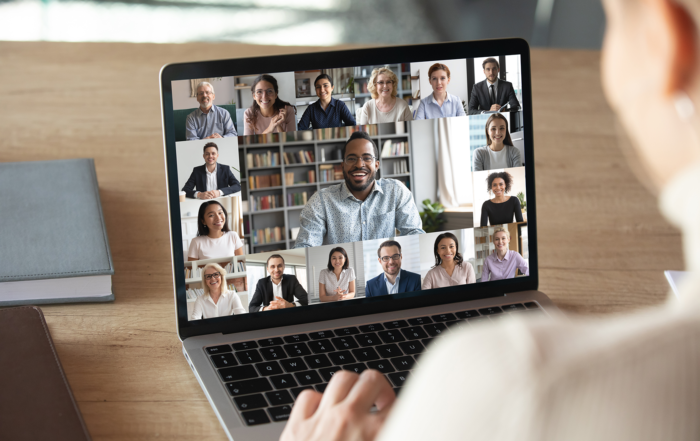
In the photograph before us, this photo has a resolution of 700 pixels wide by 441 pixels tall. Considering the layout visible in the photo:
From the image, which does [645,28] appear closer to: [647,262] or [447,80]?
[447,80]

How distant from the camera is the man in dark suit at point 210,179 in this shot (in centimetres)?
65

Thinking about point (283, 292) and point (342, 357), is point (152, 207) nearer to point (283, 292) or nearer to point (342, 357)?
point (283, 292)

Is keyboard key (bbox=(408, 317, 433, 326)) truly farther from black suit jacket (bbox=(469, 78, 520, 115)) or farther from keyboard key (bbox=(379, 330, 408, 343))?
black suit jacket (bbox=(469, 78, 520, 115))

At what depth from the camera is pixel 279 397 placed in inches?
22.1

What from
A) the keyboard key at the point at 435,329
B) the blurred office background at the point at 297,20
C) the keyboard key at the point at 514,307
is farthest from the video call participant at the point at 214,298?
the blurred office background at the point at 297,20

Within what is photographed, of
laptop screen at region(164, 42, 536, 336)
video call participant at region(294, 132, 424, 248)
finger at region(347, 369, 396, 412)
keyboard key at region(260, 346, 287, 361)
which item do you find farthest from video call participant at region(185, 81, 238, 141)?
finger at region(347, 369, 396, 412)

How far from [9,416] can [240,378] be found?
0.20 metres

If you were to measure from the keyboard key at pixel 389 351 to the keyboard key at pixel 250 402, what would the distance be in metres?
0.14

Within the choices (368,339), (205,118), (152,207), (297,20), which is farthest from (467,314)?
(297,20)

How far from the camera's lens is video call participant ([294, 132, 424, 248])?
689 millimetres

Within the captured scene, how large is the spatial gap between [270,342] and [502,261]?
31 centimetres

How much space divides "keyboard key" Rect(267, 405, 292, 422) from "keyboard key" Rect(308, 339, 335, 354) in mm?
97

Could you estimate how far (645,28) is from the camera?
0.24 meters

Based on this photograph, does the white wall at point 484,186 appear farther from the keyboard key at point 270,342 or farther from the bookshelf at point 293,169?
the keyboard key at point 270,342
